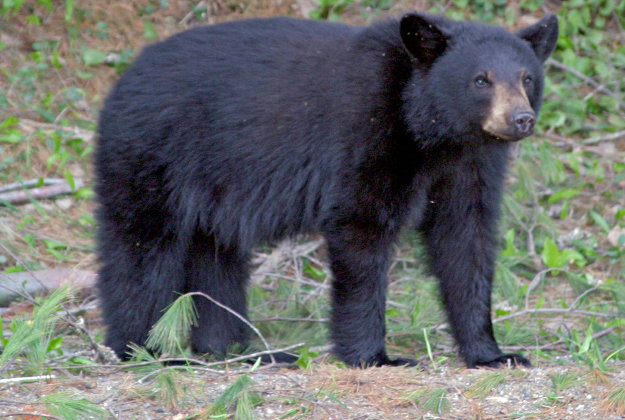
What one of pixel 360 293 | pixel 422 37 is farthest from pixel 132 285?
pixel 422 37

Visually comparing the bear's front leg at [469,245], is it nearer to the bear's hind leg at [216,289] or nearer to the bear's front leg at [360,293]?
the bear's front leg at [360,293]

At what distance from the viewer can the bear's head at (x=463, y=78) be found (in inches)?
170

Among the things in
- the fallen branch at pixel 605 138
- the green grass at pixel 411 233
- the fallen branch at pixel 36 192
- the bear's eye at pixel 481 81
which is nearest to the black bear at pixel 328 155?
the bear's eye at pixel 481 81

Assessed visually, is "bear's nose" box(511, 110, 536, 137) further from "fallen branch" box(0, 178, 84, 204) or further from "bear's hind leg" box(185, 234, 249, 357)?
"fallen branch" box(0, 178, 84, 204)

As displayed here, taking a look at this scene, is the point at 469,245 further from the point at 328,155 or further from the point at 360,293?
the point at 328,155

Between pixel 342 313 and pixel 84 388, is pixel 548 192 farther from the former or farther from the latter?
pixel 84 388

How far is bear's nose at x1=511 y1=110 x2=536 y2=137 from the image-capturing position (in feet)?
13.7

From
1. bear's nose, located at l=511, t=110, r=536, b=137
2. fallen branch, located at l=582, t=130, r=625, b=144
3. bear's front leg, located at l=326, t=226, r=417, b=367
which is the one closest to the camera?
bear's nose, located at l=511, t=110, r=536, b=137

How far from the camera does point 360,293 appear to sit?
4.62 meters

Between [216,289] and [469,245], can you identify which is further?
[216,289]

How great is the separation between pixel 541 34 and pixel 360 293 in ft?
5.18

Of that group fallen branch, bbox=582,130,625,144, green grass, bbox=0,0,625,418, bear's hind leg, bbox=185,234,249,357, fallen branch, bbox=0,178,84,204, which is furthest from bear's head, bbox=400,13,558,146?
fallen branch, bbox=0,178,84,204

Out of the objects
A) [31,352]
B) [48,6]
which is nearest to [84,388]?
[31,352]

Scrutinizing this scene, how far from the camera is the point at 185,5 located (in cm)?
853
